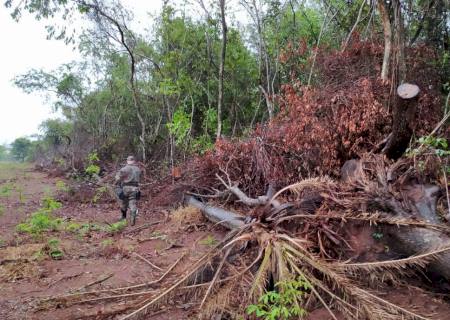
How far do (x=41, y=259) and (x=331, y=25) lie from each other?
11999 millimetres

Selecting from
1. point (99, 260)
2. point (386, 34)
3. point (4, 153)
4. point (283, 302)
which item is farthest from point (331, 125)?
point (4, 153)

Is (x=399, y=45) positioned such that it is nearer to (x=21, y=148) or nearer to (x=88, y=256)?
(x=88, y=256)

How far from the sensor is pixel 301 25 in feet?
52.2

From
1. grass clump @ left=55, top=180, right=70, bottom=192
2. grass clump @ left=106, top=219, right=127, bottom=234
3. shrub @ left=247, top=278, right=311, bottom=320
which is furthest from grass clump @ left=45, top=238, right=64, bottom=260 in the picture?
grass clump @ left=55, top=180, right=70, bottom=192

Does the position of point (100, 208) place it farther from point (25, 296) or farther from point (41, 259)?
point (25, 296)

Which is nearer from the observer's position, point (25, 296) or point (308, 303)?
point (308, 303)

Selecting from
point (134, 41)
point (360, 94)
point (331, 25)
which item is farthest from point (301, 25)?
point (360, 94)

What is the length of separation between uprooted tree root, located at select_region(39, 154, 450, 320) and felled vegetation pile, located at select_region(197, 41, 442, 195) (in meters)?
1.40

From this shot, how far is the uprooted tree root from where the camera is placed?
13.4 ft

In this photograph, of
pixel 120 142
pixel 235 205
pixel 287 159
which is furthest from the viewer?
pixel 120 142

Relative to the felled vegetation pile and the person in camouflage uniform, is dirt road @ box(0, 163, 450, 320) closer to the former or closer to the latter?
the person in camouflage uniform

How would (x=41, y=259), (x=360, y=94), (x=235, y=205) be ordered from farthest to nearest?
(x=235, y=205) → (x=360, y=94) → (x=41, y=259)

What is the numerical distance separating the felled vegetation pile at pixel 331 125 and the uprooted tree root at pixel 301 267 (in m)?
1.40

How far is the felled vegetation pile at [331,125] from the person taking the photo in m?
6.91
